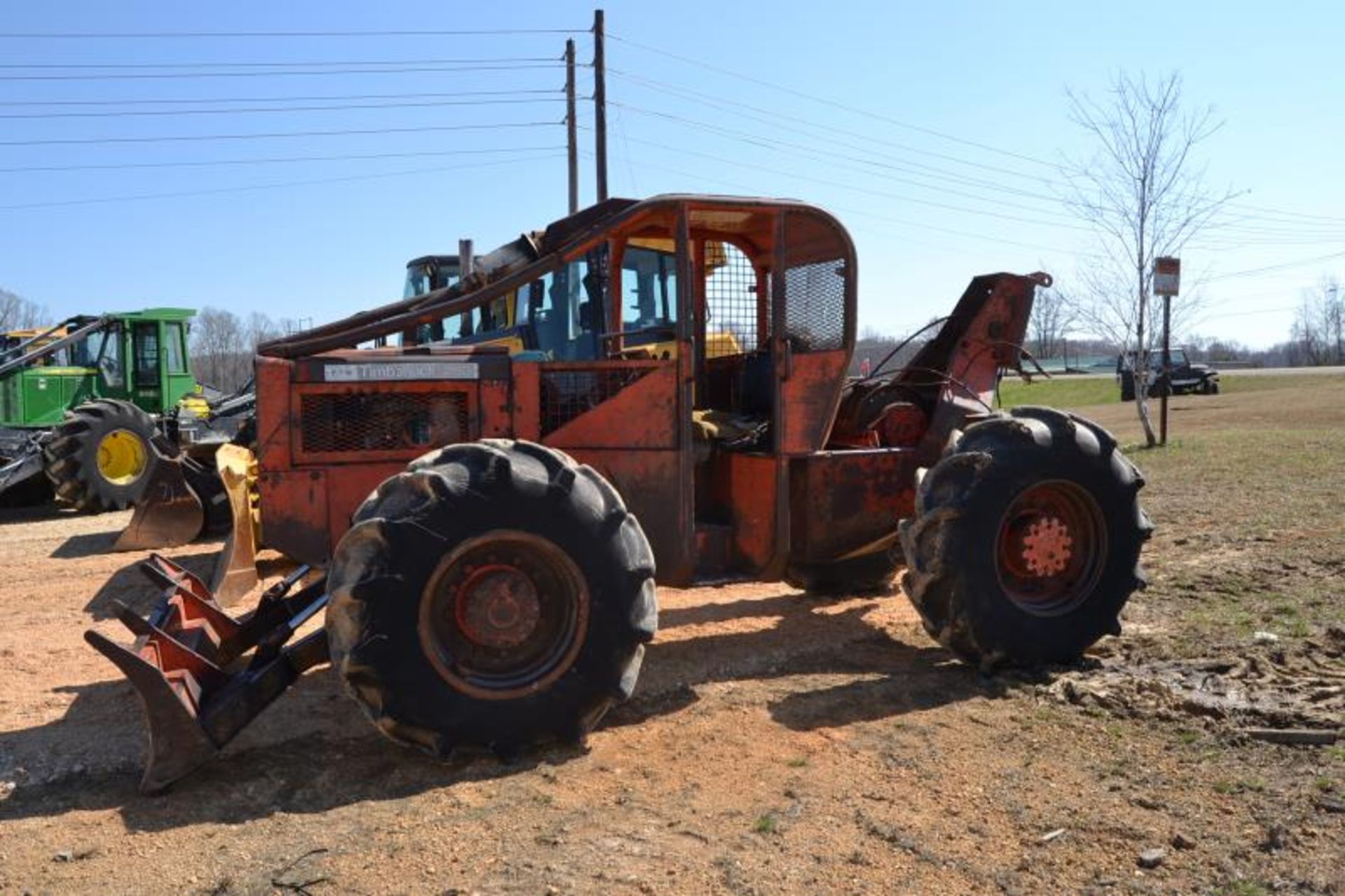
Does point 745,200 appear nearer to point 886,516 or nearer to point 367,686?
point 886,516

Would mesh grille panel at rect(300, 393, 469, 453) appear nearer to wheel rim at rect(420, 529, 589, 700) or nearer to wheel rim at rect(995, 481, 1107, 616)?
wheel rim at rect(420, 529, 589, 700)

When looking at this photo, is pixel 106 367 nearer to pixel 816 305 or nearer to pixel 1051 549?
pixel 816 305

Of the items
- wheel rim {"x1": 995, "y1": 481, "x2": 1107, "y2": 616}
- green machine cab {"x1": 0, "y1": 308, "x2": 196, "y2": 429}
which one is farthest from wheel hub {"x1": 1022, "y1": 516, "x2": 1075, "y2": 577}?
green machine cab {"x1": 0, "y1": 308, "x2": 196, "y2": 429}

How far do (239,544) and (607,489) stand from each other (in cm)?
283

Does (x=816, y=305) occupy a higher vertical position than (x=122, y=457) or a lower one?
higher

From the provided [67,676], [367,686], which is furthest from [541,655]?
[67,676]

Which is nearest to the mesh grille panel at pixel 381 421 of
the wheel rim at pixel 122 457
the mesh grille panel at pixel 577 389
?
the mesh grille panel at pixel 577 389

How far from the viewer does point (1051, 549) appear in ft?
19.7

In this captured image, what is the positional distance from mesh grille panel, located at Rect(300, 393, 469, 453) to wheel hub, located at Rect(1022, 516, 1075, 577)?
9.74 ft

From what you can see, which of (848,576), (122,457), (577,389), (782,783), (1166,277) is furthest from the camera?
(1166,277)

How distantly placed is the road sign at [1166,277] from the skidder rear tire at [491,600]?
1377cm

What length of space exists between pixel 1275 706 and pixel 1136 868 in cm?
187

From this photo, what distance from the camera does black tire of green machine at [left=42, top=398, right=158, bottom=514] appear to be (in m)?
13.5

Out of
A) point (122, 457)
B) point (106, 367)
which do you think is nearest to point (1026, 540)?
point (122, 457)
